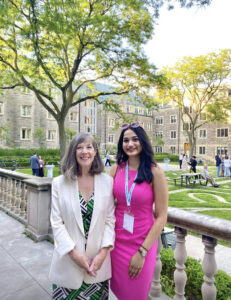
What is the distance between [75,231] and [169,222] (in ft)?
2.92

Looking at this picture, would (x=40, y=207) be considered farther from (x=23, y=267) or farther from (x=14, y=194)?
(x=14, y=194)

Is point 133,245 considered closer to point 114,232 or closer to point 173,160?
point 114,232

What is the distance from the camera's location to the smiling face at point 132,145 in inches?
71.7

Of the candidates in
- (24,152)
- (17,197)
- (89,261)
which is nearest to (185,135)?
(24,152)

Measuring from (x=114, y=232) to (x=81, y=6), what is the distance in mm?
13379

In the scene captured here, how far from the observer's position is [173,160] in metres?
43.0

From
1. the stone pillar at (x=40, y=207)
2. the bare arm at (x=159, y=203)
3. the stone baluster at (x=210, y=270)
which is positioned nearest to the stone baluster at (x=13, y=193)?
the stone pillar at (x=40, y=207)

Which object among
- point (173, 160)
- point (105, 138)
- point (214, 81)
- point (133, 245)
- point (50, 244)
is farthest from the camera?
point (105, 138)

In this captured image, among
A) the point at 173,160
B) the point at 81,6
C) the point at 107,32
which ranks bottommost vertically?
the point at 173,160

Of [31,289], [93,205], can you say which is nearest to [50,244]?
[31,289]

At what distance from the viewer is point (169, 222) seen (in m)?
2.12

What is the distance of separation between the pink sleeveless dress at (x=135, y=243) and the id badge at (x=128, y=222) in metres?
0.02

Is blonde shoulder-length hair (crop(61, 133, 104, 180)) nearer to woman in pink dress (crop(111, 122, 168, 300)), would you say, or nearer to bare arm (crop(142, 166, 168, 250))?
woman in pink dress (crop(111, 122, 168, 300))

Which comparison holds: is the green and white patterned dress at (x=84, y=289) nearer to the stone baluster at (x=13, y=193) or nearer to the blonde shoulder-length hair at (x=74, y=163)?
the blonde shoulder-length hair at (x=74, y=163)
